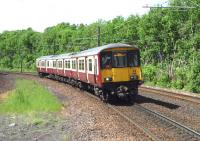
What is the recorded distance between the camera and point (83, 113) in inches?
744

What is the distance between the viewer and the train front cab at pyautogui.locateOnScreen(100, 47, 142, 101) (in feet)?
73.5

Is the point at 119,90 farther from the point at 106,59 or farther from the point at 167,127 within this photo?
the point at 167,127

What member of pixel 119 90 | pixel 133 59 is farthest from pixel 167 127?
pixel 133 59

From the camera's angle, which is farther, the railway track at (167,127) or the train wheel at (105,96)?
the train wheel at (105,96)

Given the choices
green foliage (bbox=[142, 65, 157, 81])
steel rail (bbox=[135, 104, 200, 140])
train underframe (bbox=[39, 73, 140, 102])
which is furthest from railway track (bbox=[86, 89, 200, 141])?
green foliage (bbox=[142, 65, 157, 81])

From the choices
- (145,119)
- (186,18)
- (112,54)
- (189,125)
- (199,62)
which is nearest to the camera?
(189,125)

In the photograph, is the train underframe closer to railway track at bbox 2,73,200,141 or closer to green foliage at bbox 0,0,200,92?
railway track at bbox 2,73,200,141

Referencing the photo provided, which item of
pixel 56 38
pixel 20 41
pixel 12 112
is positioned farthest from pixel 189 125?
pixel 20 41

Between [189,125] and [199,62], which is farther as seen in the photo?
[199,62]

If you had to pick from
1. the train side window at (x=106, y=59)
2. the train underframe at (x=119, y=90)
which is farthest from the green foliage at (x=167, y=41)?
the train side window at (x=106, y=59)

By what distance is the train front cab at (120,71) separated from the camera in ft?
73.5

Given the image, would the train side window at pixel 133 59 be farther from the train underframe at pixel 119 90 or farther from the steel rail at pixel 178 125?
the steel rail at pixel 178 125

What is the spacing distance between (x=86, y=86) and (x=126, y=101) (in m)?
7.01

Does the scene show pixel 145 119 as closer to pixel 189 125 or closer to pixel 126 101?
pixel 189 125
